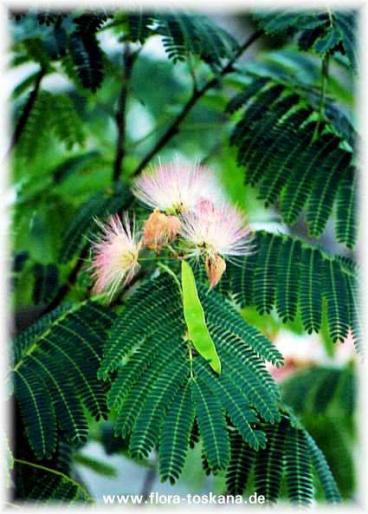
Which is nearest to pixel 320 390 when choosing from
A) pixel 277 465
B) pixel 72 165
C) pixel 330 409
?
pixel 330 409

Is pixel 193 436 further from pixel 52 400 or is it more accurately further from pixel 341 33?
pixel 341 33

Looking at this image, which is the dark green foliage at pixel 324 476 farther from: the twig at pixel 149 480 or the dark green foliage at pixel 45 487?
the twig at pixel 149 480

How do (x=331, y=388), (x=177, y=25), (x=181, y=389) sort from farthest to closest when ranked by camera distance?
1. (x=331, y=388)
2. (x=177, y=25)
3. (x=181, y=389)

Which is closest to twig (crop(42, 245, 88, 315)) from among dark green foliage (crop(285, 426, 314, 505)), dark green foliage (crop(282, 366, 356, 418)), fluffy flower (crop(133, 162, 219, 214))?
fluffy flower (crop(133, 162, 219, 214))

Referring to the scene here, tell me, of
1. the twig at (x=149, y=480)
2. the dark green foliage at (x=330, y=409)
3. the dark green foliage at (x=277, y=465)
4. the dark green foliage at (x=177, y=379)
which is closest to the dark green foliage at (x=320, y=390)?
the dark green foliage at (x=330, y=409)

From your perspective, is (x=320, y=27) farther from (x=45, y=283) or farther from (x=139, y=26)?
(x=45, y=283)

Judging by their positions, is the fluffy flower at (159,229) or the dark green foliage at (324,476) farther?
the dark green foliage at (324,476)

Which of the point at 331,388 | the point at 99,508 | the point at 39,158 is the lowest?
the point at 99,508

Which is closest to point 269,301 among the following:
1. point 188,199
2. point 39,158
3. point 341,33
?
point 188,199
